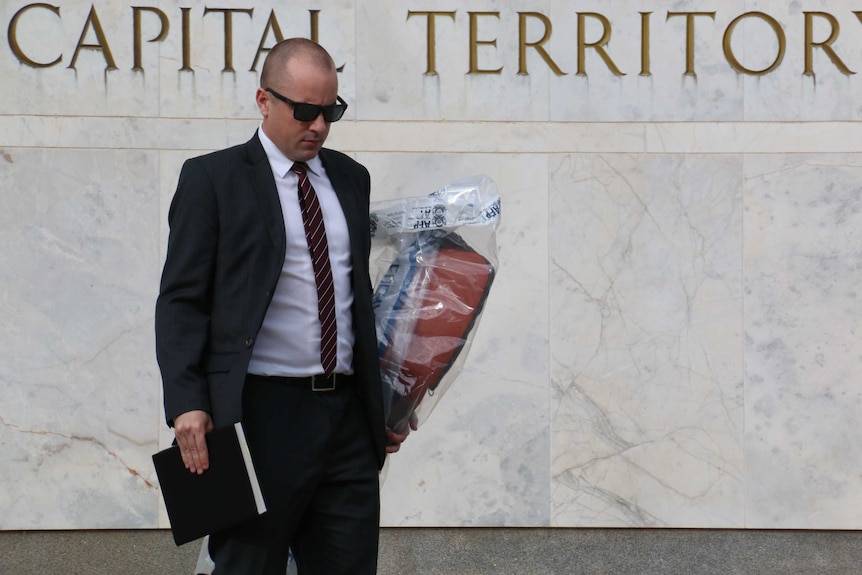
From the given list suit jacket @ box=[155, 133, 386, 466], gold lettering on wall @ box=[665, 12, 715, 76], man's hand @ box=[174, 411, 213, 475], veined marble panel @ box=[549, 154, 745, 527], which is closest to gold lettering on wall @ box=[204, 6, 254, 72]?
veined marble panel @ box=[549, 154, 745, 527]

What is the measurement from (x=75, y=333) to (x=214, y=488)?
2.54m

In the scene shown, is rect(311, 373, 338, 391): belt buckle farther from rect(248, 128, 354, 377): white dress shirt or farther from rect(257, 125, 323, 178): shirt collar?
rect(257, 125, 323, 178): shirt collar

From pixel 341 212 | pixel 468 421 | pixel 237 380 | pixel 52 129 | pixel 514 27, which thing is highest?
pixel 514 27

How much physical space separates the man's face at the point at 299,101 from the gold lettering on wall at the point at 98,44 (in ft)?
7.95

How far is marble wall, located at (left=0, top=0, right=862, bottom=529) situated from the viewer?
5.08 m

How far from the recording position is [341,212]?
9.64 feet

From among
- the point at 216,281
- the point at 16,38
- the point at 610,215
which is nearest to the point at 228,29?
the point at 16,38

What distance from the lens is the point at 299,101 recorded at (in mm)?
2773

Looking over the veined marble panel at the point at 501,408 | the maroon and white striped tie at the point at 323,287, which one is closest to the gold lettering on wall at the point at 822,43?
the veined marble panel at the point at 501,408

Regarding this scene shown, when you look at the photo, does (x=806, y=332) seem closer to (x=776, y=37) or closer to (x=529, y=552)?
(x=776, y=37)

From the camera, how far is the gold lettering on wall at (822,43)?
5125mm

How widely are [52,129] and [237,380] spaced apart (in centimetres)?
273

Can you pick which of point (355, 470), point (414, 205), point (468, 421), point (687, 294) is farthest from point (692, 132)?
point (355, 470)

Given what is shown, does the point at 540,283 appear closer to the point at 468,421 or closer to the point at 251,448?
the point at 468,421
